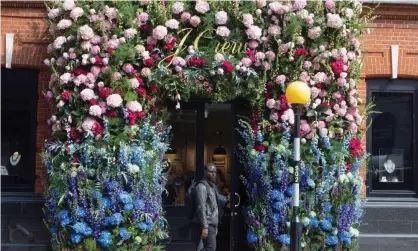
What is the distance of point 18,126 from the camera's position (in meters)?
12.2

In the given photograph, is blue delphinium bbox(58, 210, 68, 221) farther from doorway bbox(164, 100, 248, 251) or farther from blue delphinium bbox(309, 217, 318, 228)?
blue delphinium bbox(309, 217, 318, 228)

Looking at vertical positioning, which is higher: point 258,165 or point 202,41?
point 202,41

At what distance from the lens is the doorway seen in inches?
476

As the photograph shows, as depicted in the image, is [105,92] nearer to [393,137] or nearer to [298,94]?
[298,94]

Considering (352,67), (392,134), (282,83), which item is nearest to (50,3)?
(282,83)

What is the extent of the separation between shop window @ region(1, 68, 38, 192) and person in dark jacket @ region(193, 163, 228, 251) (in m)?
3.21

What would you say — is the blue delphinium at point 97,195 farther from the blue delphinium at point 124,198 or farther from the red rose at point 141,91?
the red rose at point 141,91

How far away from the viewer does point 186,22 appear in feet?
36.4

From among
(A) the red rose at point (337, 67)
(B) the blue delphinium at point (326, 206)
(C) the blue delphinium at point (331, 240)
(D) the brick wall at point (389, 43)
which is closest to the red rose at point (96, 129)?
(B) the blue delphinium at point (326, 206)

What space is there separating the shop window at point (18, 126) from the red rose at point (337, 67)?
4.93 m

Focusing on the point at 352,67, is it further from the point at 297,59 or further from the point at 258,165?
the point at 258,165

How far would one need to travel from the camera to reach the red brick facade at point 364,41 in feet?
39.1

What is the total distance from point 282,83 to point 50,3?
3837mm

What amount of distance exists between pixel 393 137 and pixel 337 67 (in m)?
2.24
